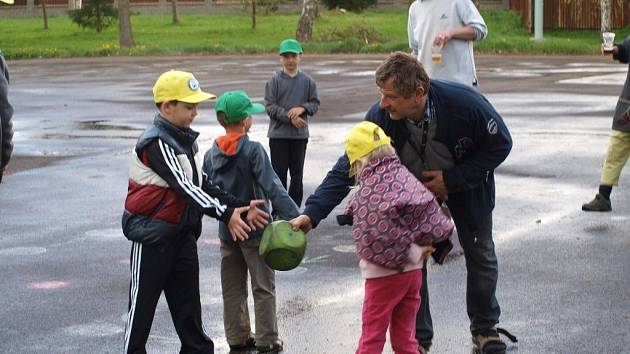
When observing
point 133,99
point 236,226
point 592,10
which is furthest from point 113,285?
point 592,10

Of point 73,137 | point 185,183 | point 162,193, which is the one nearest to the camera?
point 185,183

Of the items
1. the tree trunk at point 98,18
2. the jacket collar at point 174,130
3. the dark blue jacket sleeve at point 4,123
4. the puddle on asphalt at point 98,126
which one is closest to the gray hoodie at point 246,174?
the jacket collar at point 174,130

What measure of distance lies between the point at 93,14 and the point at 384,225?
153 feet

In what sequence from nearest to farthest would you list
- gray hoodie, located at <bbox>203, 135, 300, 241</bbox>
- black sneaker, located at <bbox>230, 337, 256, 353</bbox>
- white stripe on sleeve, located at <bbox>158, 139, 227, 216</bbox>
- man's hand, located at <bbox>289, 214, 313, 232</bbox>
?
white stripe on sleeve, located at <bbox>158, 139, 227, 216</bbox> → man's hand, located at <bbox>289, 214, 313, 232</bbox> → gray hoodie, located at <bbox>203, 135, 300, 241</bbox> → black sneaker, located at <bbox>230, 337, 256, 353</bbox>

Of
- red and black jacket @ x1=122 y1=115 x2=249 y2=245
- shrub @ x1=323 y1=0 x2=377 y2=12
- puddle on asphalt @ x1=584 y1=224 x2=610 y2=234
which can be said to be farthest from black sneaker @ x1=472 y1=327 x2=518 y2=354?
shrub @ x1=323 y1=0 x2=377 y2=12

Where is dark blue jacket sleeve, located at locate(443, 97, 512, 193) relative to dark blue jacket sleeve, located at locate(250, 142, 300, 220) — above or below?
above

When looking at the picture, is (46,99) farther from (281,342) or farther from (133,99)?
(281,342)

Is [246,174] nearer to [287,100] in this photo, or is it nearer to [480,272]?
[480,272]

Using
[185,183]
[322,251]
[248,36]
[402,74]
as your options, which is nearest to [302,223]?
[185,183]

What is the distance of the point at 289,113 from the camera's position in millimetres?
10266

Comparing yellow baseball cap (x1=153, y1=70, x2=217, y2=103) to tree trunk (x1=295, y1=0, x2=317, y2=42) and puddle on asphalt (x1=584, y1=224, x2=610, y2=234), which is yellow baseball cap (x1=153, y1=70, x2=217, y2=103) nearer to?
puddle on asphalt (x1=584, y1=224, x2=610, y2=234)

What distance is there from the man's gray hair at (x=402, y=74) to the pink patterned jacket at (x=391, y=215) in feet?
1.23

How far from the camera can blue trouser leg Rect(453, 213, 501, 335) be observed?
639 centimetres

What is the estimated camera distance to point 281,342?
21.9 feet
